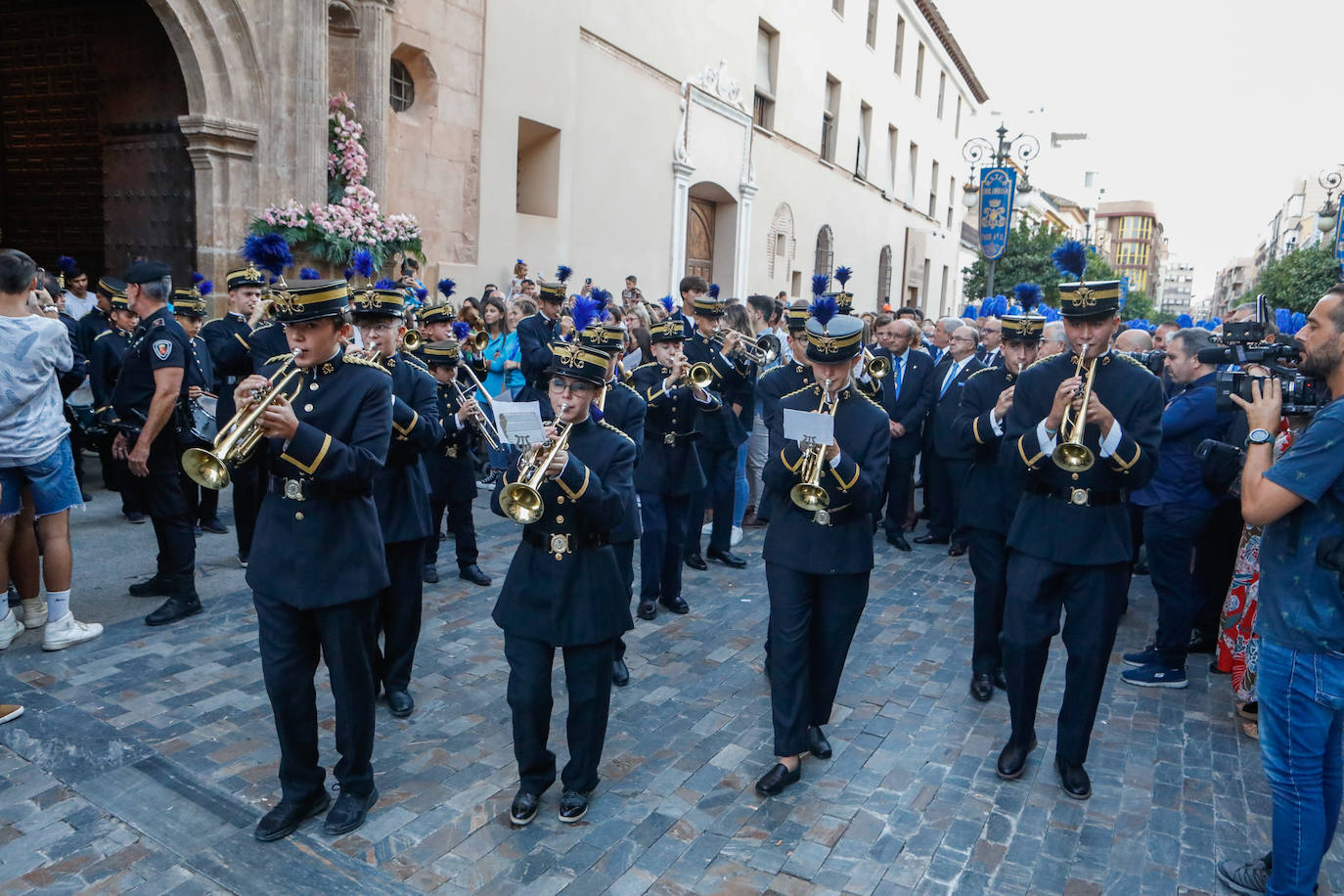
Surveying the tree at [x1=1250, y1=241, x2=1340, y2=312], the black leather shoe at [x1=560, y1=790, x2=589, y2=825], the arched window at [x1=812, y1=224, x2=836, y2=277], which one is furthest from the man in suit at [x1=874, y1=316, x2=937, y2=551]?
the arched window at [x1=812, y1=224, x2=836, y2=277]

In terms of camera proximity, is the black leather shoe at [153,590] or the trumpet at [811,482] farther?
the black leather shoe at [153,590]

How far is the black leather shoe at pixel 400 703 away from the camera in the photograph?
4.84 meters

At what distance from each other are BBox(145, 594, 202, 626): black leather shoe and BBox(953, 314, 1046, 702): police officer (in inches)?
195

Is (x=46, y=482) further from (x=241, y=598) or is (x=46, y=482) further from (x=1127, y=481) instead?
(x=1127, y=481)

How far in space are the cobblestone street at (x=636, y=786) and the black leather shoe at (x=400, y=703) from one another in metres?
0.08

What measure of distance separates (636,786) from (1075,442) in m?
2.50

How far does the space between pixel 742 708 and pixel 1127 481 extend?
233 cm

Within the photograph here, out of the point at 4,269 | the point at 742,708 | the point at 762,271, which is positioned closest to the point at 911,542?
the point at 742,708

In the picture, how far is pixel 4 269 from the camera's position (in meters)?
4.95

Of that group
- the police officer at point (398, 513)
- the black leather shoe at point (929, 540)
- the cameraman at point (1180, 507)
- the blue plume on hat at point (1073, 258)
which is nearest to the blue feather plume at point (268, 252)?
the police officer at point (398, 513)

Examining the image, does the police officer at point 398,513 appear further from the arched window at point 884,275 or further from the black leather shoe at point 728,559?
the arched window at point 884,275

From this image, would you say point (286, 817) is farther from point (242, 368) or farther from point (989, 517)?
point (989, 517)

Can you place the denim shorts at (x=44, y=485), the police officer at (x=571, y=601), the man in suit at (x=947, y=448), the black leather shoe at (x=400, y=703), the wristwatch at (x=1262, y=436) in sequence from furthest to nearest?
the man in suit at (x=947, y=448)
the denim shorts at (x=44, y=485)
the black leather shoe at (x=400, y=703)
the police officer at (x=571, y=601)
the wristwatch at (x=1262, y=436)

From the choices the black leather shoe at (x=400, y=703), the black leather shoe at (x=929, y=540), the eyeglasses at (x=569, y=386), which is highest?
the eyeglasses at (x=569, y=386)
